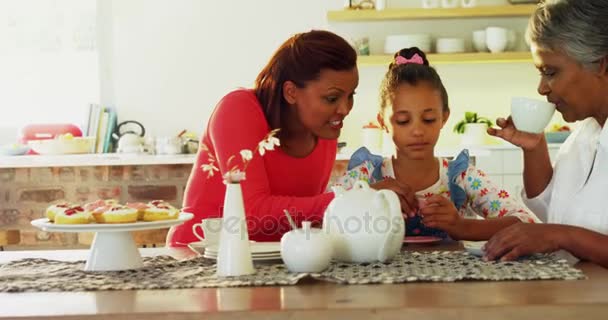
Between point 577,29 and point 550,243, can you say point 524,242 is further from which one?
point 577,29

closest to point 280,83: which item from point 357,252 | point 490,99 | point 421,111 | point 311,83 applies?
point 311,83

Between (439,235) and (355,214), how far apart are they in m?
0.56

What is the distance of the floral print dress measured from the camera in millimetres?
2287

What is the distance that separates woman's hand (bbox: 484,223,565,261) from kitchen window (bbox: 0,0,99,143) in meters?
4.28

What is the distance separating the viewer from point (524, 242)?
1.74 meters

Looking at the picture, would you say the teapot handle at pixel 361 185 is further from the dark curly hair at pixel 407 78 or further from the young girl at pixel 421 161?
the dark curly hair at pixel 407 78

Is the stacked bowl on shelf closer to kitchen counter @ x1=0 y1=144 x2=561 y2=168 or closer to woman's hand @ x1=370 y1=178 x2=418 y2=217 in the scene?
kitchen counter @ x1=0 y1=144 x2=561 y2=168

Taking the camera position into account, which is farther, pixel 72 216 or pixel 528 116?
pixel 528 116

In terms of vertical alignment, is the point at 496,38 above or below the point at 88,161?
above

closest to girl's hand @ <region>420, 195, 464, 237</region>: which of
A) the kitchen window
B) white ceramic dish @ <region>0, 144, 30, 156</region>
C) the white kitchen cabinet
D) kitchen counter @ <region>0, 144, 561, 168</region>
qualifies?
kitchen counter @ <region>0, 144, 561, 168</region>

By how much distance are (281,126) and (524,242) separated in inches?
33.3

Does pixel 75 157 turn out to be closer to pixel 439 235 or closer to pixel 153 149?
pixel 153 149

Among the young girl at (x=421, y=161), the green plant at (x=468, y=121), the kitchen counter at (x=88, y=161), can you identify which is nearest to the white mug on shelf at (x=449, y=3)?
the green plant at (x=468, y=121)

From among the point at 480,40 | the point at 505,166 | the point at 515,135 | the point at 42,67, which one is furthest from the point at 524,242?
the point at 42,67
